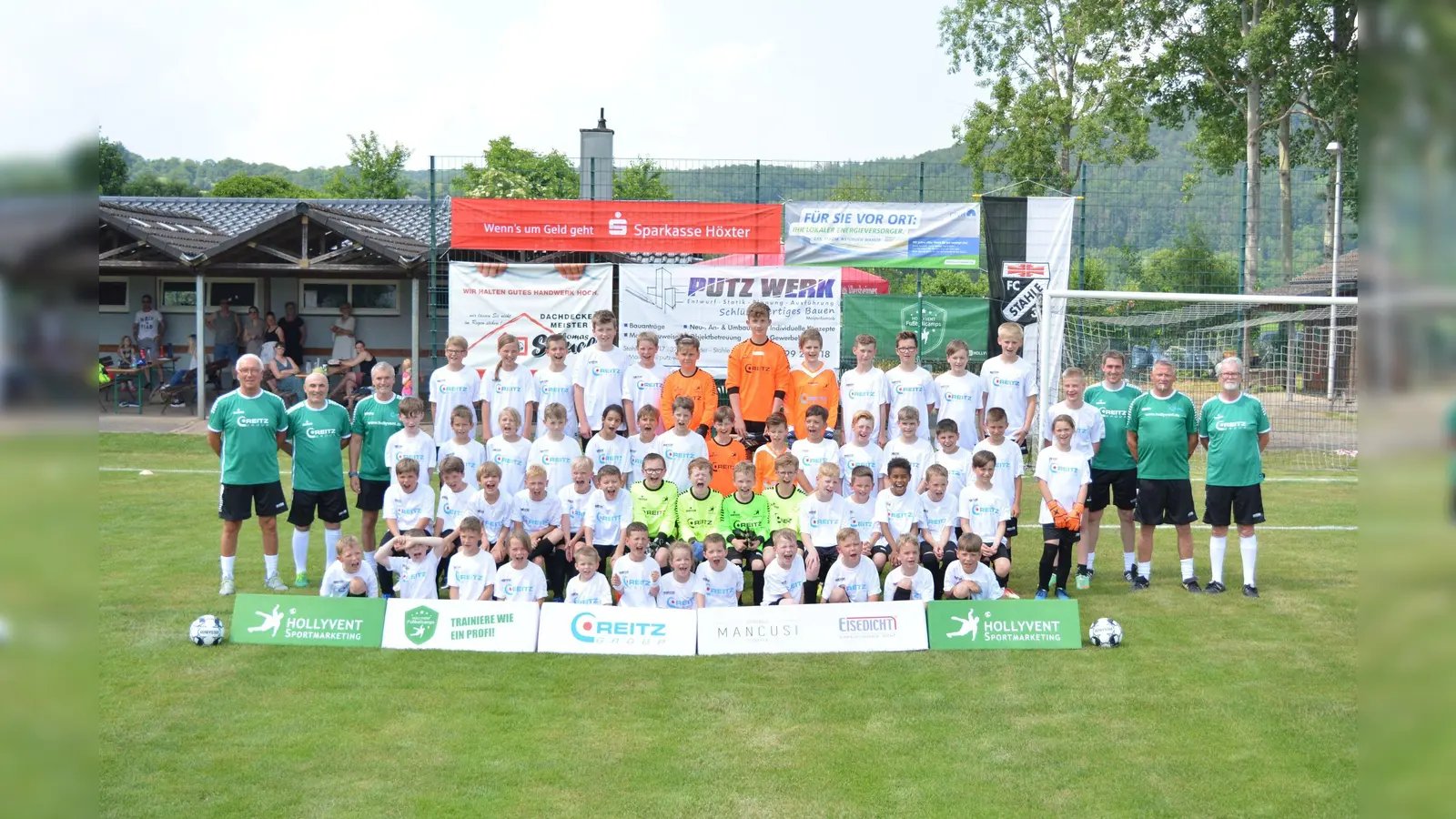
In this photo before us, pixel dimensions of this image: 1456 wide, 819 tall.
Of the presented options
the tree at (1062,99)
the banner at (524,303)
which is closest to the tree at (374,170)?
the tree at (1062,99)

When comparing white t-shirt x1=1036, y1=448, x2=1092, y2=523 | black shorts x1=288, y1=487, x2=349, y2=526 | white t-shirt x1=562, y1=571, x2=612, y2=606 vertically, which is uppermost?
white t-shirt x1=1036, y1=448, x2=1092, y2=523

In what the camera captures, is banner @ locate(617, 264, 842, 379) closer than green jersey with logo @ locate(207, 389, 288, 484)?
No

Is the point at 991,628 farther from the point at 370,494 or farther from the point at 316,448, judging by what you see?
the point at 316,448

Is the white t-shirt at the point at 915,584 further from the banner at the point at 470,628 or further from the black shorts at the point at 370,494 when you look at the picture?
the black shorts at the point at 370,494

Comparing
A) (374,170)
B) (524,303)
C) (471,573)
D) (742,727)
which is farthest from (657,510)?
(374,170)

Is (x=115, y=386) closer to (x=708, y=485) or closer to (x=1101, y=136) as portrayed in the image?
(x=708, y=485)

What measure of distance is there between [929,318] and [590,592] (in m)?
9.24

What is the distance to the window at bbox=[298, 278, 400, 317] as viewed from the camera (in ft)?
80.9

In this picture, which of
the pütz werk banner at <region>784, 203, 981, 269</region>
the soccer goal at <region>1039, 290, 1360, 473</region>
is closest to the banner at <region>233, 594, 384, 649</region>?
the pütz werk banner at <region>784, 203, 981, 269</region>

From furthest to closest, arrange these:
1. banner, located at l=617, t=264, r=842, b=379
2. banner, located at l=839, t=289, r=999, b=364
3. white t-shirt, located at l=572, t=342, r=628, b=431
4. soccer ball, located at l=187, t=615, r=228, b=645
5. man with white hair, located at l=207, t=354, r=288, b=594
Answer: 1. banner, located at l=839, t=289, r=999, b=364
2. banner, located at l=617, t=264, r=842, b=379
3. white t-shirt, located at l=572, t=342, r=628, b=431
4. man with white hair, located at l=207, t=354, r=288, b=594
5. soccer ball, located at l=187, t=615, r=228, b=645

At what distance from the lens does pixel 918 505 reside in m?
9.65

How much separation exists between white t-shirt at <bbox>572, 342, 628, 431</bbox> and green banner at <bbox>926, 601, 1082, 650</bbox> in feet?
12.6

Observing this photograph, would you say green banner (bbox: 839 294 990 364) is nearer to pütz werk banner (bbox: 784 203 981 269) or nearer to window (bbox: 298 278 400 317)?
pütz werk banner (bbox: 784 203 981 269)

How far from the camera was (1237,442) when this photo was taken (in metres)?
10.3
